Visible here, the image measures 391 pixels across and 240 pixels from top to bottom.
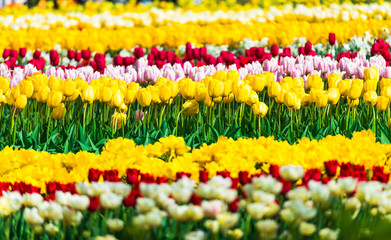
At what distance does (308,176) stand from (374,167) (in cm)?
57

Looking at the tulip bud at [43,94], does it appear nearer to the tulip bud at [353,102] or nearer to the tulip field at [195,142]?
the tulip field at [195,142]

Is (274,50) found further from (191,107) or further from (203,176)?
(203,176)

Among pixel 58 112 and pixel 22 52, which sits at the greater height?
pixel 58 112

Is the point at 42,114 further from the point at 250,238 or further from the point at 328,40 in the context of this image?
the point at 328,40

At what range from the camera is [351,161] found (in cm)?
405

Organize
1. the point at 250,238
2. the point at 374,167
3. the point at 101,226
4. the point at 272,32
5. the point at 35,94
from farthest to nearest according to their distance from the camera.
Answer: the point at 272,32, the point at 35,94, the point at 374,167, the point at 101,226, the point at 250,238

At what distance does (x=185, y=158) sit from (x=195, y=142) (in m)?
1.23

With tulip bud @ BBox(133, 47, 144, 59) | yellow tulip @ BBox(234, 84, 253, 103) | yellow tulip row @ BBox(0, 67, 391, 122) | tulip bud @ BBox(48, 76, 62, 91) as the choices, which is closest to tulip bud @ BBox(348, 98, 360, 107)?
yellow tulip row @ BBox(0, 67, 391, 122)

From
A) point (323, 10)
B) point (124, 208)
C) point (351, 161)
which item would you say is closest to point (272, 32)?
point (323, 10)

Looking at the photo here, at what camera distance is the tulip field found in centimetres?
304

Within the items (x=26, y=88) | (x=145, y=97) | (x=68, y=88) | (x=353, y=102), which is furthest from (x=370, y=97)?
(x=26, y=88)

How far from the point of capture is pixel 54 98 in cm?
561

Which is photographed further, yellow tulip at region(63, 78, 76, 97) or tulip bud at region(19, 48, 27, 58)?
tulip bud at region(19, 48, 27, 58)

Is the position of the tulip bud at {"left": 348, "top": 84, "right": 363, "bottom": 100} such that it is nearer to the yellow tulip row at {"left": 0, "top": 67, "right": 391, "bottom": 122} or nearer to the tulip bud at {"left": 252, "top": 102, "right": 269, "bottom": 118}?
the yellow tulip row at {"left": 0, "top": 67, "right": 391, "bottom": 122}
